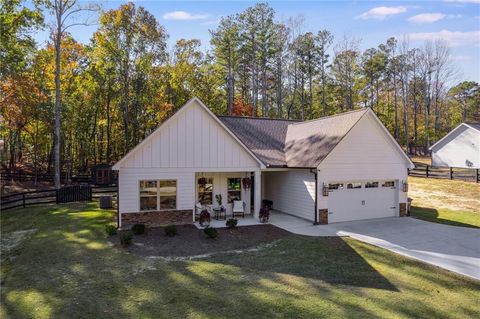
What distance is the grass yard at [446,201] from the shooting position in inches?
650

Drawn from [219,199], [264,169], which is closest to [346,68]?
[264,169]

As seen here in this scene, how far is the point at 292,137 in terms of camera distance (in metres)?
19.4

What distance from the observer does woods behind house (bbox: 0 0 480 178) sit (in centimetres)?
2800

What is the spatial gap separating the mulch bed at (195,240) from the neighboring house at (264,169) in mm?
1601

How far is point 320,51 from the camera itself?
136 feet

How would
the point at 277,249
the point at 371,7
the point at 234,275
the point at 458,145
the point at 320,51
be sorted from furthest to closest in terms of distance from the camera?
the point at 320,51 < the point at 458,145 < the point at 371,7 < the point at 277,249 < the point at 234,275

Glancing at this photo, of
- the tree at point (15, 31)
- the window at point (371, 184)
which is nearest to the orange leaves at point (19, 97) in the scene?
the tree at point (15, 31)

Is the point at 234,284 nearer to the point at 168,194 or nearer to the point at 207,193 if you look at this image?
the point at 168,194

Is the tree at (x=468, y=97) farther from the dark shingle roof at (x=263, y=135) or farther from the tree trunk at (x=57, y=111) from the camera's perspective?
the tree trunk at (x=57, y=111)

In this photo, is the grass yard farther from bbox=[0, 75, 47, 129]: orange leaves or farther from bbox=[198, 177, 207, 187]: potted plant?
bbox=[0, 75, 47, 129]: orange leaves

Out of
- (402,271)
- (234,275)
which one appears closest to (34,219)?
(234,275)

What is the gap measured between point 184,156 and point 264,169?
394 cm

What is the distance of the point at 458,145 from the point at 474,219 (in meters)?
22.3

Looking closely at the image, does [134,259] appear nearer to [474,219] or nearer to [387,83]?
[474,219]
